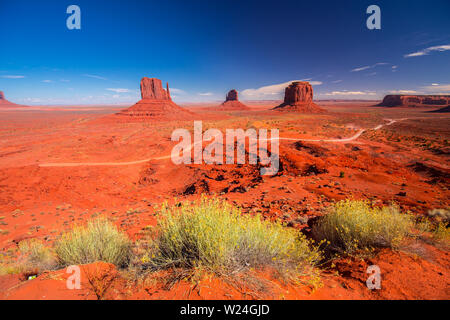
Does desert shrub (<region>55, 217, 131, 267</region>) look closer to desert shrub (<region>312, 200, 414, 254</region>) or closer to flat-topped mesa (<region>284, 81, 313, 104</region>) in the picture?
desert shrub (<region>312, 200, 414, 254</region>)

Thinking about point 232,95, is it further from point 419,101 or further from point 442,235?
point 442,235

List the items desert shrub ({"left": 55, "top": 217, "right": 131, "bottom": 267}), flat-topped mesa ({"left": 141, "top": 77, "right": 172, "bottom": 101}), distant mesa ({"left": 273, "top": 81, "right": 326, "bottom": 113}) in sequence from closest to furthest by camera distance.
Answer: desert shrub ({"left": 55, "top": 217, "right": 131, "bottom": 267}) < flat-topped mesa ({"left": 141, "top": 77, "right": 172, "bottom": 101}) < distant mesa ({"left": 273, "top": 81, "right": 326, "bottom": 113})

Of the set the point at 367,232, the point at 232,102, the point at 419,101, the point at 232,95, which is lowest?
the point at 367,232

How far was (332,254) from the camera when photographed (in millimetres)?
3428

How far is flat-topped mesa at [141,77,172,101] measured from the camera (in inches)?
2512

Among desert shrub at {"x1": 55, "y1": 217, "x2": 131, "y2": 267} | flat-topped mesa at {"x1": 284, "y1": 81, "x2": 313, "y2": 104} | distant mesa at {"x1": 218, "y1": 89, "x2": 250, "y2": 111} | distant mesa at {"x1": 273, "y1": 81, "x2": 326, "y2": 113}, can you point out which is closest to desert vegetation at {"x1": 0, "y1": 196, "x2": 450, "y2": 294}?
desert shrub at {"x1": 55, "y1": 217, "x2": 131, "y2": 267}

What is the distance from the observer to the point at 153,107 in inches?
2264

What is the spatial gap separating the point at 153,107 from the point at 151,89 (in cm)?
1246

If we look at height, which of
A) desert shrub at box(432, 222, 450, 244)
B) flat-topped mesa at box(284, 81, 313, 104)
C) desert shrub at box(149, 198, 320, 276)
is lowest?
desert shrub at box(432, 222, 450, 244)

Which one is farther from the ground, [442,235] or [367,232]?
[367,232]

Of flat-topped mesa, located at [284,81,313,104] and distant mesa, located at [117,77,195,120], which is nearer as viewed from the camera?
distant mesa, located at [117,77,195,120]

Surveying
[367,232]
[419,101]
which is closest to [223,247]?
[367,232]

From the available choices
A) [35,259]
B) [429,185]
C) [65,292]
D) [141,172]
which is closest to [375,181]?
[429,185]
